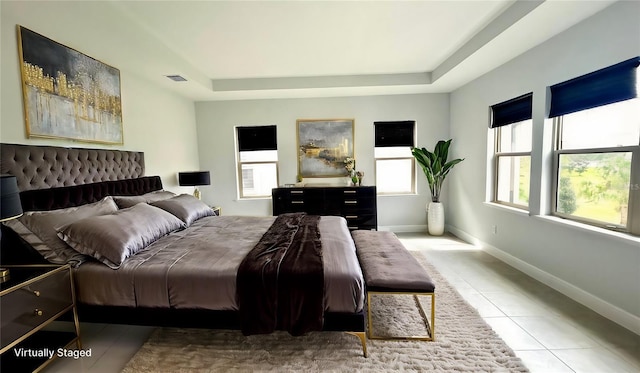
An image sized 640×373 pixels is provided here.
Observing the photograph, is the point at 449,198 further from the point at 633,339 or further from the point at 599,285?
the point at 633,339

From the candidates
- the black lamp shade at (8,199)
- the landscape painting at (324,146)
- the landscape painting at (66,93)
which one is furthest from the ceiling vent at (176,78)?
the black lamp shade at (8,199)

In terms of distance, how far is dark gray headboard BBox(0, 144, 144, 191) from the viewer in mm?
1854

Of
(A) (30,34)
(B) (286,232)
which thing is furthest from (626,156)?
(A) (30,34)

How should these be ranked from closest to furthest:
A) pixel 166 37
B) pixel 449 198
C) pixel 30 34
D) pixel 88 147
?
pixel 30 34 → pixel 88 147 → pixel 166 37 → pixel 449 198

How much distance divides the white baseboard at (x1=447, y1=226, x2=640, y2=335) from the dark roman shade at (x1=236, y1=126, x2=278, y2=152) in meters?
3.81

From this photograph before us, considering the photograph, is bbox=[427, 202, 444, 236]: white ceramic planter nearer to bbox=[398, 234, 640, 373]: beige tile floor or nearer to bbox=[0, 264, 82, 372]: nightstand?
bbox=[398, 234, 640, 373]: beige tile floor

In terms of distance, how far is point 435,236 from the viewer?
4.48 m

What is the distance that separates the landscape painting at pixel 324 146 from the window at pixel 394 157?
1.83ft

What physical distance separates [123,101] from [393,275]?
3.33m

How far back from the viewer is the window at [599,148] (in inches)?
79.5

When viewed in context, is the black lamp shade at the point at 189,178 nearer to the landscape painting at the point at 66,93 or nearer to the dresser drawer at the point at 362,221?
the landscape painting at the point at 66,93

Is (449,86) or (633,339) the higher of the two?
(449,86)

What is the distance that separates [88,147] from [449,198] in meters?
5.12

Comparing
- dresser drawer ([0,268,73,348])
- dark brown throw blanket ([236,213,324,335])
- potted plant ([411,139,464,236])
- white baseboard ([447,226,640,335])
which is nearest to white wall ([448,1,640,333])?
white baseboard ([447,226,640,335])
